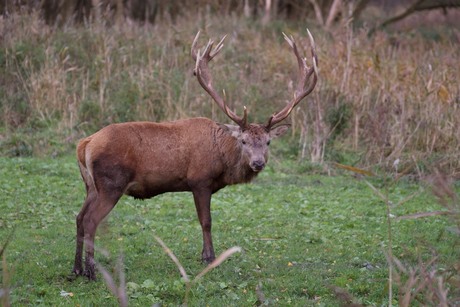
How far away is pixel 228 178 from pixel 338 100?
20.2 feet

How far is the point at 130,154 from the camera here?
23.9ft

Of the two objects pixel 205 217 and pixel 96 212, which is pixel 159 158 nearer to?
pixel 205 217

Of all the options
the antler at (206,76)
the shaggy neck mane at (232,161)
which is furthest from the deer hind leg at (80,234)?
the antler at (206,76)

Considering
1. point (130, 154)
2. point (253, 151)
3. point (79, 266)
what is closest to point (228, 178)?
point (253, 151)

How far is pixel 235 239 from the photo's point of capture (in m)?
8.60

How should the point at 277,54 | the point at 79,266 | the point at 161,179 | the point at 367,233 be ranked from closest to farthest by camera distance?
the point at 79,266 < the point at 161,179 < the point at 367,233 < the point at 277,54

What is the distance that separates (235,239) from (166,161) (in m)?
1.46

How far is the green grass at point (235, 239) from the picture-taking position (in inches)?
256

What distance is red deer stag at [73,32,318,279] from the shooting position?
705 centimetres

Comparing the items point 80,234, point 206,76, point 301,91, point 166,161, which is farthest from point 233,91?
point 80,234

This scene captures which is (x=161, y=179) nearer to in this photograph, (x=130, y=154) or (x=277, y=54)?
(x=130, y=154)

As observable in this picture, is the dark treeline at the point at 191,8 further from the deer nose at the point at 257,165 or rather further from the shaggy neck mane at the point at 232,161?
the deer nose at the point at 257,165

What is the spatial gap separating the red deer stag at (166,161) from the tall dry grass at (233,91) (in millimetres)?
4580

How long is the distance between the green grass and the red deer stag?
0.32m
